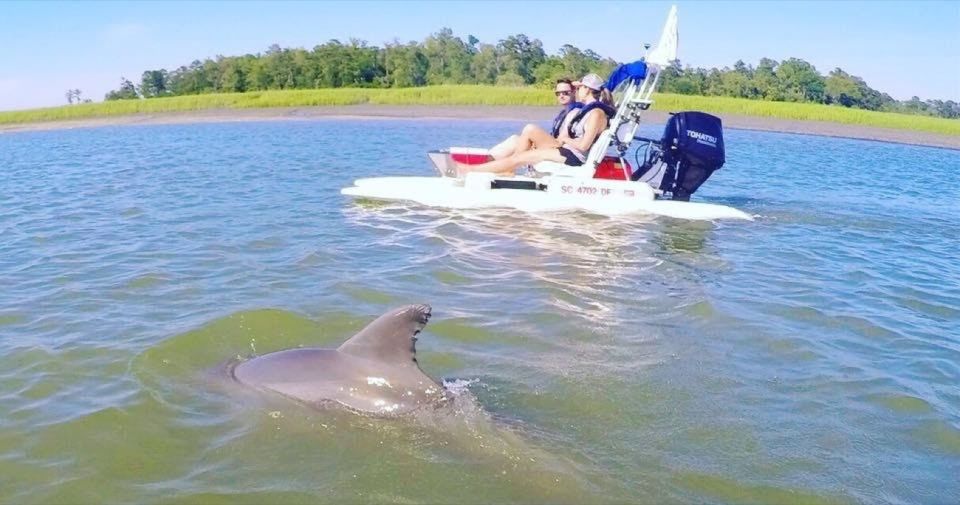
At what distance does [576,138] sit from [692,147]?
6.09 ft

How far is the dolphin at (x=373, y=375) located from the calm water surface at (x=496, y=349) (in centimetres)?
13

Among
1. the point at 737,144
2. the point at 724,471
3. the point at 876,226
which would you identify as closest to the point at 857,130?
the point at 737,144

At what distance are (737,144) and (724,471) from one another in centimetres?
2823

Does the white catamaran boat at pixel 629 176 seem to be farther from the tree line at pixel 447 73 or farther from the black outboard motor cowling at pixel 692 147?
the tree line at pixel 447 73

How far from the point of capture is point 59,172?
1930 cm

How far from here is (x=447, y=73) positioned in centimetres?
6531

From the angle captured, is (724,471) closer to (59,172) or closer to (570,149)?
(570,149)

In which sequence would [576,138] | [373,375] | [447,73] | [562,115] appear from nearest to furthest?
[373,375] < [576,138] < [562,115] < [447,73]

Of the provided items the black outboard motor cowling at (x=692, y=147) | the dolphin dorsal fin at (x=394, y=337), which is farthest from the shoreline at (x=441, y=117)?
the dolphin dorsal fin at (x=394, y=337)

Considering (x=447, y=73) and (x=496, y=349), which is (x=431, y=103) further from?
(x=496, y=349)

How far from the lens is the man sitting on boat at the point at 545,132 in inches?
532

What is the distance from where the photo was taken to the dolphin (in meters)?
5.20

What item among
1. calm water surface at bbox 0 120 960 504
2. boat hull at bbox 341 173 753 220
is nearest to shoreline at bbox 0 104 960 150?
calm water surface at bbox 0 120 960 504

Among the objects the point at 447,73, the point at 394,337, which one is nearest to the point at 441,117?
the point at 447,73
